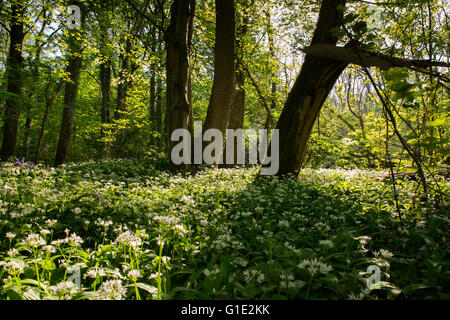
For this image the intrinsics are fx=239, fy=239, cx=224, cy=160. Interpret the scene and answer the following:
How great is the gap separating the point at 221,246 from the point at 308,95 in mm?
4244

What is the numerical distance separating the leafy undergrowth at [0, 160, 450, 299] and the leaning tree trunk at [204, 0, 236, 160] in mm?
3358

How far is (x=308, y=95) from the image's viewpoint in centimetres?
535

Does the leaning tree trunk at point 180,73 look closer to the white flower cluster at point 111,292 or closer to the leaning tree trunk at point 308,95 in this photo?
the leaning tree trunk at point 308,95

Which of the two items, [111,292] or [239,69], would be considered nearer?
[111,292]

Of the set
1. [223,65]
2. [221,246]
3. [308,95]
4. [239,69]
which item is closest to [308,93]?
[308,95]

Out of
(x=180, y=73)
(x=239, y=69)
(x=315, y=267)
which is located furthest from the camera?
Result: (x=239, y=69)

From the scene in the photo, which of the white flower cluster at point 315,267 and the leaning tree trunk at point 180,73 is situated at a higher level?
the leaning tree trunk at point 180,73

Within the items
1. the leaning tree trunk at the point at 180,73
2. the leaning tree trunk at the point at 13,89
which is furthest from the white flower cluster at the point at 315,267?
the leaning tree trunk at the point at 13,89

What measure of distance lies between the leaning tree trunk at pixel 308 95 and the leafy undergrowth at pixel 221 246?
47.2 inches

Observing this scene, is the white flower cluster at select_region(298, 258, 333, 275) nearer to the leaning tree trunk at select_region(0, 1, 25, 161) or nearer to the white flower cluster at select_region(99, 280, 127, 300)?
the white flower cluster at select_region(99, 280, 127, 300)

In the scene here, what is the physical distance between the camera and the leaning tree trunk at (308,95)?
5141 millimetres

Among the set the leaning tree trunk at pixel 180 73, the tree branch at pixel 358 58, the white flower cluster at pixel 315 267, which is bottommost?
the white flower cluster at pixel 315 267

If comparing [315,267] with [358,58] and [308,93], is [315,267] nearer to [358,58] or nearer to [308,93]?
[358,58]

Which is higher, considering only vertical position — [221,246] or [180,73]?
[180,73]
